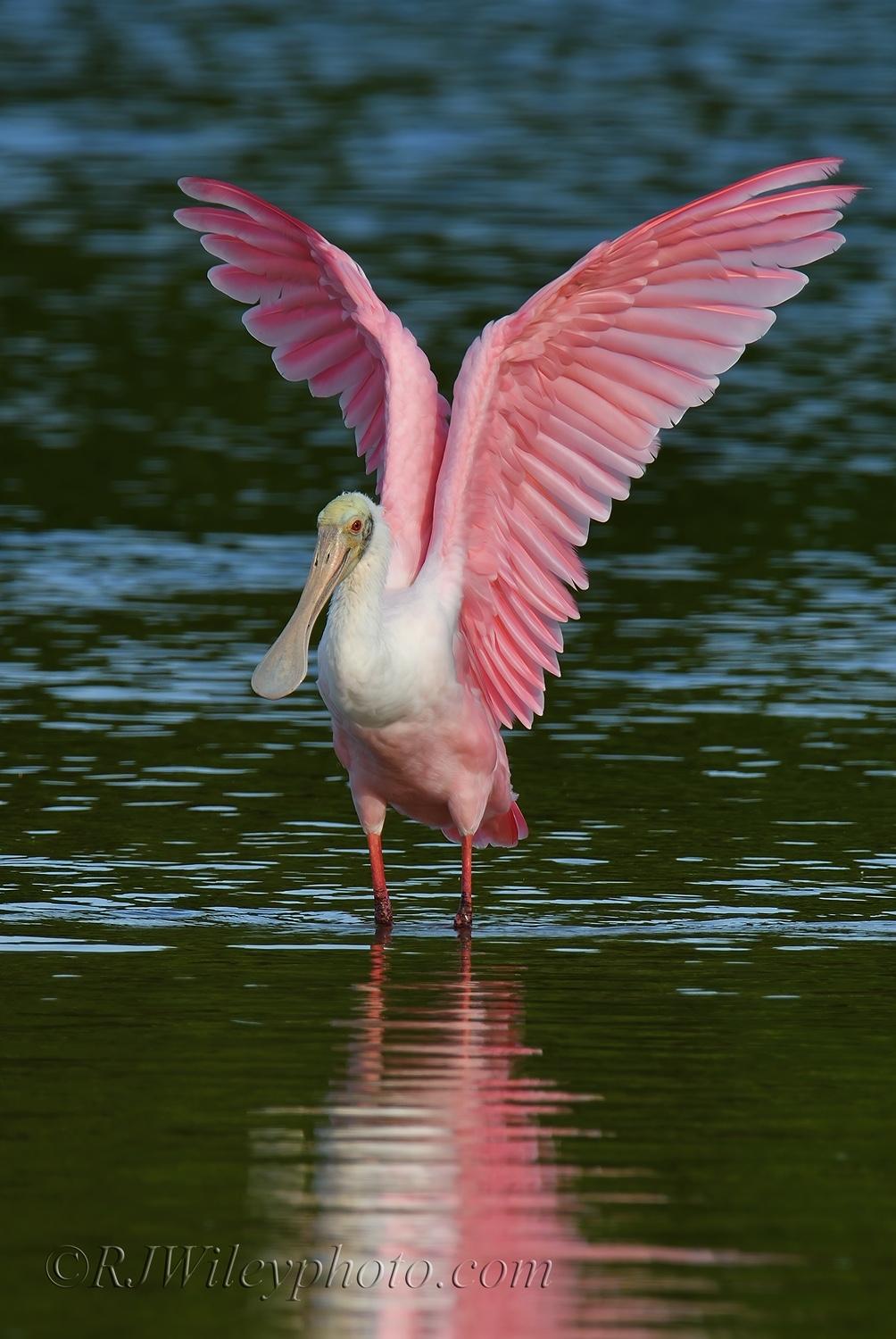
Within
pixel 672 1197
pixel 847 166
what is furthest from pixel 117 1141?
pixel 847 166

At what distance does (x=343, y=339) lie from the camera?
38.3ft

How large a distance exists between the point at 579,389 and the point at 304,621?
1205mm

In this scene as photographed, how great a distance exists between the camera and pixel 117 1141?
7.43 m

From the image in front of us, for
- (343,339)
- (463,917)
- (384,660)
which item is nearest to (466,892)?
(463,917)

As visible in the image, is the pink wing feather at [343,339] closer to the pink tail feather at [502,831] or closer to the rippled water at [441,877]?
the pink tail feather at [502,831]

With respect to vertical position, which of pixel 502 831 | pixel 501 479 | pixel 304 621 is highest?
pixel 501 479

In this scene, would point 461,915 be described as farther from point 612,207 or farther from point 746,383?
point 612,207

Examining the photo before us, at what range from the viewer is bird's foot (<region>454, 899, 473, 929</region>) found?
10.1 m

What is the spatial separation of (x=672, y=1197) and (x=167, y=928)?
3.16m

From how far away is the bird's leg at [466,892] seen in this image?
33.1 feet

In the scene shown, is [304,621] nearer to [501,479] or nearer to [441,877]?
[501,479]

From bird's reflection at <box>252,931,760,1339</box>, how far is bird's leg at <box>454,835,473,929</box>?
133cm

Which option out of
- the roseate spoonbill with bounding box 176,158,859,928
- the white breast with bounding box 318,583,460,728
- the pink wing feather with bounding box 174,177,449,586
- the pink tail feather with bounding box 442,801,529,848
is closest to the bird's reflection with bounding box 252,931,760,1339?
the white breast with bounding box 318,583,460,728

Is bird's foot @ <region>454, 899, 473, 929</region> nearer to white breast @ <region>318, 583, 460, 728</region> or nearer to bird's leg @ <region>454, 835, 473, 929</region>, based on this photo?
bird's leg @ <region>454, 835, 473, 929</region>
